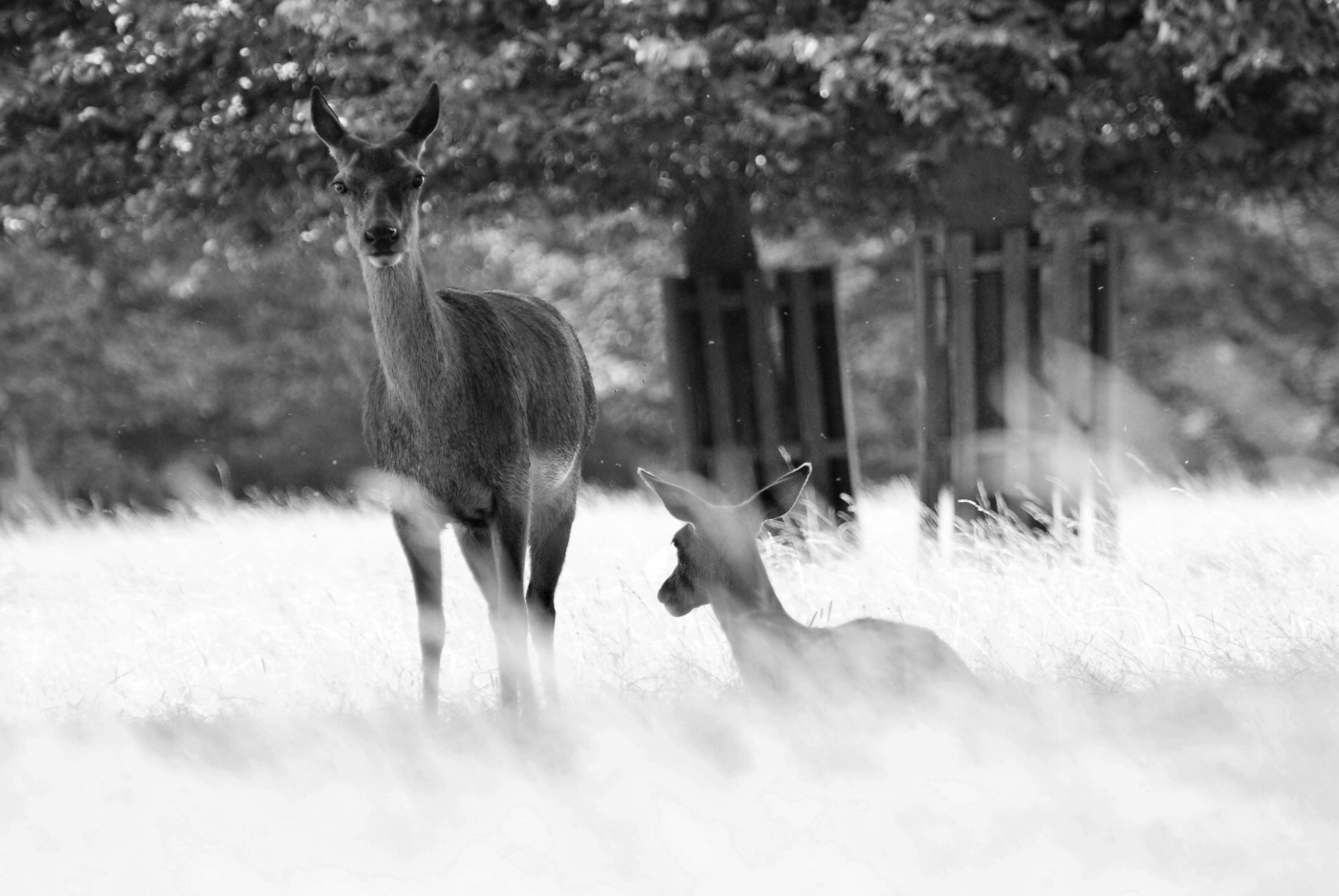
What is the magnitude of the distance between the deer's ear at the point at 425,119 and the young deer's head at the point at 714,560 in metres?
1.58

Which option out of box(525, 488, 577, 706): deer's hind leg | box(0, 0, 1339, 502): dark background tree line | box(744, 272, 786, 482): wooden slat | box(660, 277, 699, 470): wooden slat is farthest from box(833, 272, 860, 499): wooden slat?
box(525, 488, 577, 706): deer's hind leg

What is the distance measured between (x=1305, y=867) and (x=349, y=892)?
2.28 m

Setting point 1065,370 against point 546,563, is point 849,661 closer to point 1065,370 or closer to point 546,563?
point 546,563

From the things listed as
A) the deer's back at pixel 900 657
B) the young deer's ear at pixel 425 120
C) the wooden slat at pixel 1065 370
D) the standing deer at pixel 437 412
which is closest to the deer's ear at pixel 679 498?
the deer's back at pixel 900 657

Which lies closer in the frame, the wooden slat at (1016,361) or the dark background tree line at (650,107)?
the dark background tree line at (650,107)

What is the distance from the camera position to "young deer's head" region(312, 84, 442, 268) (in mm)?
5242

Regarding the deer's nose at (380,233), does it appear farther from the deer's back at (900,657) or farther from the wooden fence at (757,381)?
the wooden fence at (757,381)

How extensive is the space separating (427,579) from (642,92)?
3.00m

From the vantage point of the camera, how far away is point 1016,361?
916cm

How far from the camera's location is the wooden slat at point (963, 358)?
919 cm

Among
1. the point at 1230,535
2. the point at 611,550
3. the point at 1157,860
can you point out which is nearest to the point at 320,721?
the point at 1157,860

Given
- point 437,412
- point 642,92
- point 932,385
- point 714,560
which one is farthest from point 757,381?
point 714,560

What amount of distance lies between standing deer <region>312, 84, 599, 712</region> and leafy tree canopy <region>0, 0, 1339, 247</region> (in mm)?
2334

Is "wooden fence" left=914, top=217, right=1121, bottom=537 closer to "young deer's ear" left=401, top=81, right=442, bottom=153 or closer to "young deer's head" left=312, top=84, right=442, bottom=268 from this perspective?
"young deer's ear" left=401, top=81, right=442, bottom=153
